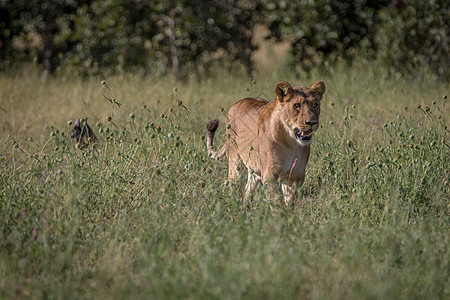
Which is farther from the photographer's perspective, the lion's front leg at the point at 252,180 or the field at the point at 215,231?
the lion's front leg at the point at 252,180

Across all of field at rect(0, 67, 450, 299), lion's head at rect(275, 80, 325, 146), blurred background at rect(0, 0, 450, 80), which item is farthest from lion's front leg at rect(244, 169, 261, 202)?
blurred background at rect(0, 0, 450, 80)

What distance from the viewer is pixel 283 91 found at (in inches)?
167

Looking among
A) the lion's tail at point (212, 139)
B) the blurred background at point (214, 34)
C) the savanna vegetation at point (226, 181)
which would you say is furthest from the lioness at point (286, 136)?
the blurred background at point (214, 34)

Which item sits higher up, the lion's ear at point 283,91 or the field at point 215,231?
the lion's ear at point 283,91

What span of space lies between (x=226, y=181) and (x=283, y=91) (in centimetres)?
86

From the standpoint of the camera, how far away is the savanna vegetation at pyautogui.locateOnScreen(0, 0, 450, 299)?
10.1 ft

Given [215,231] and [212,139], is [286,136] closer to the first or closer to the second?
[212,139]

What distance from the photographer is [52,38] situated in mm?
10914

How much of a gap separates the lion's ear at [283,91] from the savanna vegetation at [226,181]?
73 centimetres

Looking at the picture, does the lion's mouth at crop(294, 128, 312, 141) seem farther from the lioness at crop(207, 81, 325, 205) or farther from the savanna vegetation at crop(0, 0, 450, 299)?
the savanna vegetation at crop(0, 0, 450, 299)

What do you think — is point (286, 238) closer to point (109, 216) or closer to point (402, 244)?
point (402, 244)

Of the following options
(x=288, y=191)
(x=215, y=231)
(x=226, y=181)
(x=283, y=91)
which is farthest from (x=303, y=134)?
(x=215, y=231)

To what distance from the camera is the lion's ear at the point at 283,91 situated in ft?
13.8

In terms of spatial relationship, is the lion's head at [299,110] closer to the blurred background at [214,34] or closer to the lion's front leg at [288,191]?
the lion's front leg at [288,191]
